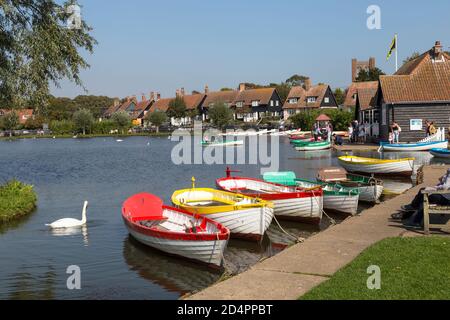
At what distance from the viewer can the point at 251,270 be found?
11586mm

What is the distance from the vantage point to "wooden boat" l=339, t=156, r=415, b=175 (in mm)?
29109

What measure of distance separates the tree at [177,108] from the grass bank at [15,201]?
112 metres

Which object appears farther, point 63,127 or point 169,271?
point 63,127

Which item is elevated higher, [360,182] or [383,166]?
[383,166]

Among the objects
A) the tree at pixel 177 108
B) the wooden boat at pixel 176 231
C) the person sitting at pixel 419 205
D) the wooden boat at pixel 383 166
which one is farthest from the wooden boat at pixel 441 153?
the tree at pixel 177 108

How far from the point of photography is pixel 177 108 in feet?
448

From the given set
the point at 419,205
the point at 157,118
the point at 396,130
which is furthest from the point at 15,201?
the point at 157,118

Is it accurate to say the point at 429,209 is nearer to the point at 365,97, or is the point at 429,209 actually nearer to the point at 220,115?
the point at 365,97

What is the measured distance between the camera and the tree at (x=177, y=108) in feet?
448

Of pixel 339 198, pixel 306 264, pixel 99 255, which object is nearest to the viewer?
pixel 306 264

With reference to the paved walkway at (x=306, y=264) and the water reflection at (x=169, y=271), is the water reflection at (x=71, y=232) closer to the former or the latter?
the water reflection at (x=169, y=271)

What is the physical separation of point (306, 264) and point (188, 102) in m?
133
